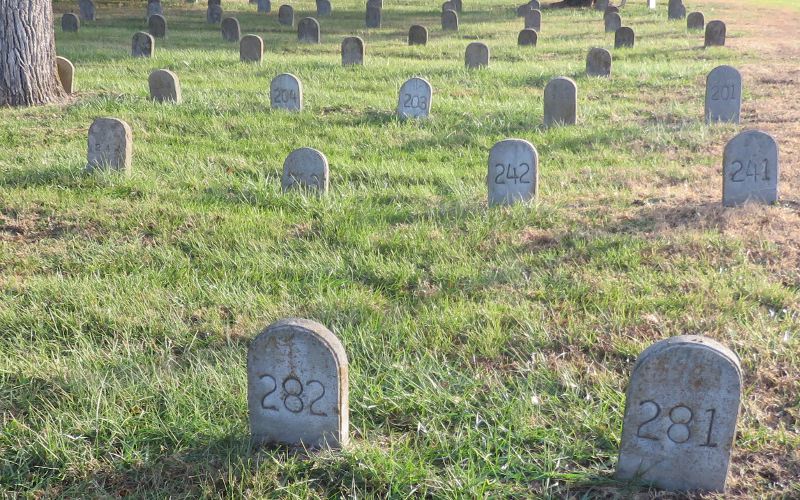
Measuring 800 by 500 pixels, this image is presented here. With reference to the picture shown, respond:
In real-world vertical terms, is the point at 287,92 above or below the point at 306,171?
above

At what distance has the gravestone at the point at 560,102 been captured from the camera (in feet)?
29.2

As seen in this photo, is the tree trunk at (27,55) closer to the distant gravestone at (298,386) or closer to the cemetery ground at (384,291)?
the cemetery ground at (384,291)

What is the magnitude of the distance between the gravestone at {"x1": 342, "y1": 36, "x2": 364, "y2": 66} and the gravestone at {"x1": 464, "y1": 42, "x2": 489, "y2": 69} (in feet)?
5.81

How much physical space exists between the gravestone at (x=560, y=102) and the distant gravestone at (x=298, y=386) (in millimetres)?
6452

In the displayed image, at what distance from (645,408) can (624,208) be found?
3512 millimetres

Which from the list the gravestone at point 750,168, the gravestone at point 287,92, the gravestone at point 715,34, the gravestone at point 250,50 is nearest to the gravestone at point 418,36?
the gravestone at point 250,50

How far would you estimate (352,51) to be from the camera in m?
13.6

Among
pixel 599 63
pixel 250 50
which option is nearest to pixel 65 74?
pixel 250 50

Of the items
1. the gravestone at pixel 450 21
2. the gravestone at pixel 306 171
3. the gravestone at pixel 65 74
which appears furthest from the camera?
the gravestone at pixel 450 21

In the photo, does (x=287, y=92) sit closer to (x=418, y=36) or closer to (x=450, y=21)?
(x=418, y=36)

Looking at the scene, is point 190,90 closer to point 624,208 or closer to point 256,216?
point 256,216

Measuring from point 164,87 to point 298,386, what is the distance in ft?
24.9

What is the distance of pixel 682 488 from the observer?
304cm

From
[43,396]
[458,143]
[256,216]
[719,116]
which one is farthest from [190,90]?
[43,396]
